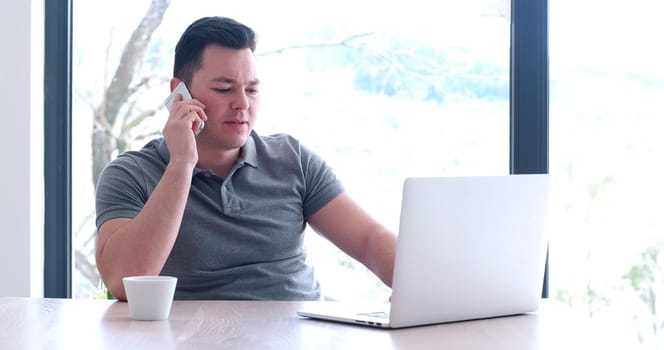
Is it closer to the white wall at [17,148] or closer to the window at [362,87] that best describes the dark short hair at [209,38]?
the window at [362,87]

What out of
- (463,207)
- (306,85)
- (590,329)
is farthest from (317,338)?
(306,85)

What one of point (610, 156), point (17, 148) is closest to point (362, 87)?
point (610, 156)

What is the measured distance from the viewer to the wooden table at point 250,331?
53.9 inches

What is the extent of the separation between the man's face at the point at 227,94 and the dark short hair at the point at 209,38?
19mm

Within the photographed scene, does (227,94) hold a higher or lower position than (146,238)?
higher

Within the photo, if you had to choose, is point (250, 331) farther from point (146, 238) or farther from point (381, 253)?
point (381, 253)

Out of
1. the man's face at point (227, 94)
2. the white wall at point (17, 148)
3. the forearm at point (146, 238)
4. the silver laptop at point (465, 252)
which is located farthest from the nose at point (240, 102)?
the white wall at point (17, 148)

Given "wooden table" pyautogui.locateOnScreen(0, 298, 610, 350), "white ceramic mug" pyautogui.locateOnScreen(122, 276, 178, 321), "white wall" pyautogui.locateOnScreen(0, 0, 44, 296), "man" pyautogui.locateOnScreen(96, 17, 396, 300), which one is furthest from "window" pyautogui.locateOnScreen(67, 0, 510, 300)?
"white ceramic mug" pyautogui.locateOnScreen(122, 276, 178, 321)

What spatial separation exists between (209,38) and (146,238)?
664 mm

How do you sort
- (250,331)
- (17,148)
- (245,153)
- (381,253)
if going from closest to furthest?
(250,331)
(381,253)
(245,153)
(17,148)

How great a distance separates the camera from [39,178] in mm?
3012

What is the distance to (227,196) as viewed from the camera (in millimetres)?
2334

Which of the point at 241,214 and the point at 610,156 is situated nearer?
the point at 241,214

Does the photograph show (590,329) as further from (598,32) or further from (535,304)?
(598,32)
